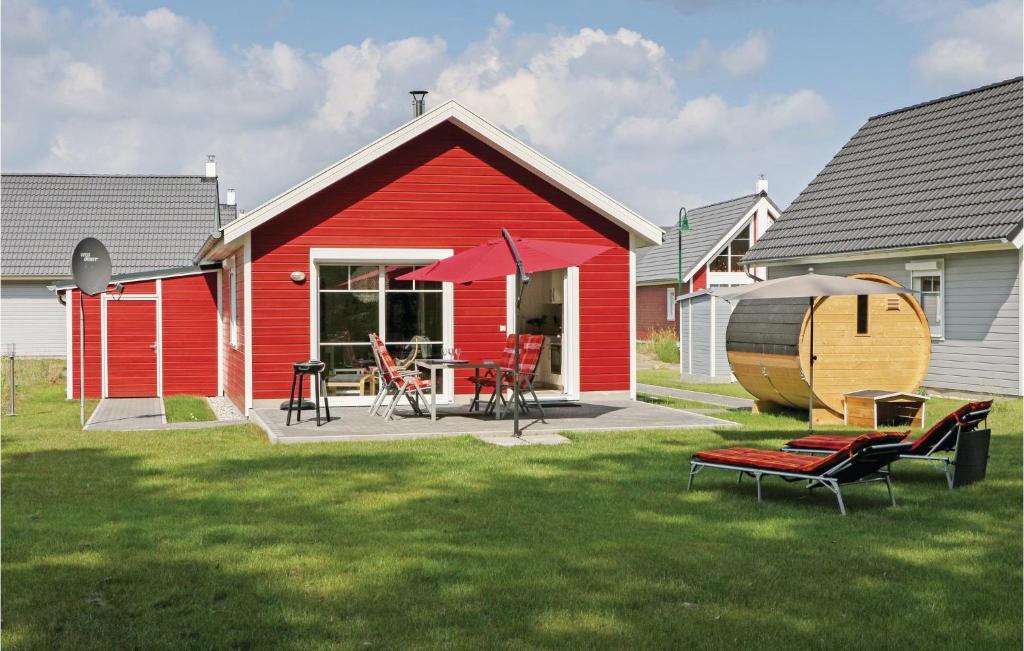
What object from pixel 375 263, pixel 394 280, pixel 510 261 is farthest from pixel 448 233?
pixel 510 261

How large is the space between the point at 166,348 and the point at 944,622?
56.7ft

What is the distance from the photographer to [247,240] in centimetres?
1644

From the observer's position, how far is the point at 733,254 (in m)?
39.8

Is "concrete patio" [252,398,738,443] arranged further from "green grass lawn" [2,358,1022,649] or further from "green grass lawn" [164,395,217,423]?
"green grass lawn" [2,358,1022,649]

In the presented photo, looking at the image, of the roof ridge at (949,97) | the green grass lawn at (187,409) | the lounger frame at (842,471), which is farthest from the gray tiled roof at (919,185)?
the green grass lawn at (187,409)

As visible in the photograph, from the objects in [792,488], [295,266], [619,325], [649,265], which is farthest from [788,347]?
[649,265]

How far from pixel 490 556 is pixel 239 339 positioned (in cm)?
1133

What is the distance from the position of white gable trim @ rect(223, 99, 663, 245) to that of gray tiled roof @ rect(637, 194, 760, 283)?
812 inches

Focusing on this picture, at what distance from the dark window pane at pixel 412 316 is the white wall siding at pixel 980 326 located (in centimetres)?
907

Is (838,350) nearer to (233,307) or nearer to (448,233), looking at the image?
(448,233)

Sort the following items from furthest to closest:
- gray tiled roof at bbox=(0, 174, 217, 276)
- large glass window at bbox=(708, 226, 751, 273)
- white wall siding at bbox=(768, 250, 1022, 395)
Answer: large glass window at bbox=(708, 226, 751, 273), gray tiled roof at bbox=(0, 174, 217, 276), white wall siding at bbox=(768, 250, 1022, 395)

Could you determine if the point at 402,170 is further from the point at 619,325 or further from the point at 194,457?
the point at 194,457

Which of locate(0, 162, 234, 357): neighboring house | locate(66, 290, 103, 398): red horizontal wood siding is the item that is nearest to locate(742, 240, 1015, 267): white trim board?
locate(66, 290, 103, 398): red horizontal wood siding

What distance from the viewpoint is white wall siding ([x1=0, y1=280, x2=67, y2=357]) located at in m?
35.9
